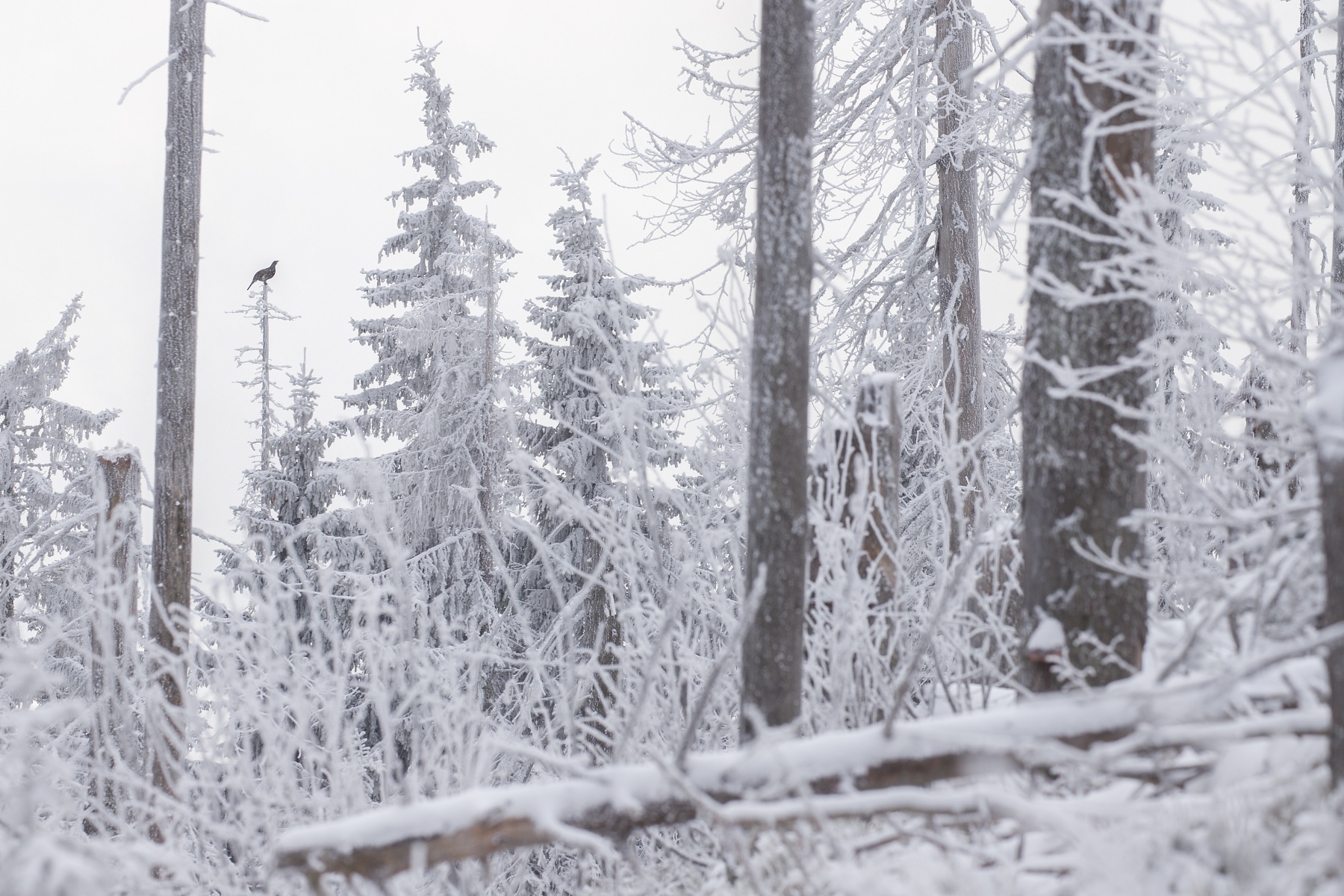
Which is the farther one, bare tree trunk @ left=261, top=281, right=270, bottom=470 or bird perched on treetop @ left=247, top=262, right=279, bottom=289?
bare tree trunk @ left=261, top=281, right=270, bottom=470

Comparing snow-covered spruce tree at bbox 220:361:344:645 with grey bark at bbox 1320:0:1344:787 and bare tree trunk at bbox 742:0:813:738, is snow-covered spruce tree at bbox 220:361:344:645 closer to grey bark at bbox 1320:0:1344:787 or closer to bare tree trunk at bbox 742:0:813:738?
bare tree trunk at bbox 742:0:813:738

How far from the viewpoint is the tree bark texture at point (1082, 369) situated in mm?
3174

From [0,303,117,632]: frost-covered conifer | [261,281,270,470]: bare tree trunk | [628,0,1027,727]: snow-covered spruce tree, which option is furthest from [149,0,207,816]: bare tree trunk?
[261,281,270,470]: bare tree trunk

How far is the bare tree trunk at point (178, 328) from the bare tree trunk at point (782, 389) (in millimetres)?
5532

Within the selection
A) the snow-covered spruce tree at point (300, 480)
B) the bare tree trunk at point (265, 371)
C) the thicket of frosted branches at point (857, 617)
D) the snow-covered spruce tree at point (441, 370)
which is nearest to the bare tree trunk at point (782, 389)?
the thicket of frosted branches at point (857, 617)

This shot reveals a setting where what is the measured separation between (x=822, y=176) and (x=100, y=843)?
27.8 feet

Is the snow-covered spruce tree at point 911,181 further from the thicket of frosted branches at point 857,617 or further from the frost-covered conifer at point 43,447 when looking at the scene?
the frost-covered conifer at point 43,447

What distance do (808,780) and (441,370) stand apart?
16421mm

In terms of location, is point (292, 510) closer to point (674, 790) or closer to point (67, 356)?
point (67, 356)

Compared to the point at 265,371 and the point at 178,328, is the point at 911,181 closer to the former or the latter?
the point at 178,328

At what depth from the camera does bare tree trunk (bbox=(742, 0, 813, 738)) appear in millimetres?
3559

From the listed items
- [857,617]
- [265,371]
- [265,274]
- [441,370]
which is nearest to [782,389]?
[857,617]

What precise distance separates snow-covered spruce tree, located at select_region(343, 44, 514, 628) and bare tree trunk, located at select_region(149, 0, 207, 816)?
8.35 meters

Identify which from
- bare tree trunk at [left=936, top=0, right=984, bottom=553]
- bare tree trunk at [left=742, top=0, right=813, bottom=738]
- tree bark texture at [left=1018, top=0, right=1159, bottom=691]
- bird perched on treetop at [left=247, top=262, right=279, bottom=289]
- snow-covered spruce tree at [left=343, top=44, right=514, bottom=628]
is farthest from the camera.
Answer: snow-covered spruce tree at [left=343, top=44, right=514, bottom=628]
